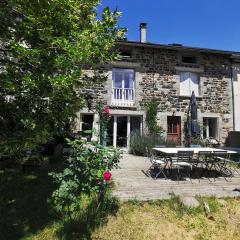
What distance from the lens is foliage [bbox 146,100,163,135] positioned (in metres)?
17.9

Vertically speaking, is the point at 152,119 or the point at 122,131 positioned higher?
the point at 152,119

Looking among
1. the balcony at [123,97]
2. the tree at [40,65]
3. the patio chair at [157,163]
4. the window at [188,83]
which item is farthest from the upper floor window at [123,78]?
the tree at [40,65]

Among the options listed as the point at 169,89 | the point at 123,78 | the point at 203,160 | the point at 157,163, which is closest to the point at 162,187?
the point at 157,163

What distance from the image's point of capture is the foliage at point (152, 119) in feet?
58.8

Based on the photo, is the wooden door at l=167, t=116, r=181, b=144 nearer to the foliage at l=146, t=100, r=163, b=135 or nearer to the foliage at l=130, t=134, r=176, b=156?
the foliage at l=146, t=100, r=163, b=135

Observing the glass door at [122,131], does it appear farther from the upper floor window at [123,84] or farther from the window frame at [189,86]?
the window frame at [189,86]

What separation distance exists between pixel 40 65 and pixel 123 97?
40.7 feet

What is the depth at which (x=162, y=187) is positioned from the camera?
28.9 ft

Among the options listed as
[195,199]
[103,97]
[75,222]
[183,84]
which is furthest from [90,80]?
[183,84]

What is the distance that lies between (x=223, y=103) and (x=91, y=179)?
1482 centimetres

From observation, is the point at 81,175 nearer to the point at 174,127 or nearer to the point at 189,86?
the point at 174,127

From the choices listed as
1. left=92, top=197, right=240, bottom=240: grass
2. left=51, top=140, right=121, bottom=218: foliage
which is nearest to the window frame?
left=92, top=197, right=240, bottom=240: grass

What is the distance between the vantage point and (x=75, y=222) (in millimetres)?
6750

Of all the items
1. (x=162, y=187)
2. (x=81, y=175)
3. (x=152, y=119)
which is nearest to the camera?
(x=81, y=175)
